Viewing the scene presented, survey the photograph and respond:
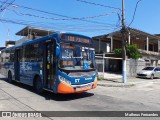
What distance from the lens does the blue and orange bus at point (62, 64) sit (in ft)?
34.2

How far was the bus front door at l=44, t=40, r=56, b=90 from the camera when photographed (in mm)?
10914

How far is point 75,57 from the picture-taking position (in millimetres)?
10898

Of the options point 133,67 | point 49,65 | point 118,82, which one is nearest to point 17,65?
point 49,65

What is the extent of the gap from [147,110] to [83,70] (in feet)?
11.7

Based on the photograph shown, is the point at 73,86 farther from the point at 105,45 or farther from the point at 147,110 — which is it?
the point at 105,45

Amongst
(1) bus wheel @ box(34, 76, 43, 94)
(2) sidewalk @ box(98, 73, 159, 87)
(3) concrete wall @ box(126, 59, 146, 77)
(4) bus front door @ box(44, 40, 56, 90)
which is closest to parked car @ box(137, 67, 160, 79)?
(3) concrete wall @ box(126, 59, 146, 77)

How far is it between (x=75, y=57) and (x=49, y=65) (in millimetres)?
1344

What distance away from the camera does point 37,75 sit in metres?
12.6

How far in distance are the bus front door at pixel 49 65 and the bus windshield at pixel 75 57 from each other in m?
0.59

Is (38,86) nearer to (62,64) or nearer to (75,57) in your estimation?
(62,64)

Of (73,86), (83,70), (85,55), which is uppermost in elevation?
(85,55)

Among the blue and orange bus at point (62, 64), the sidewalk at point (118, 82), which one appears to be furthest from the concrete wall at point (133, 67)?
the blue and orange bus at point (62, 64)

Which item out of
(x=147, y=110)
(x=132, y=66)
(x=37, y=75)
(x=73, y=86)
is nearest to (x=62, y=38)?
(x=73, y=86)

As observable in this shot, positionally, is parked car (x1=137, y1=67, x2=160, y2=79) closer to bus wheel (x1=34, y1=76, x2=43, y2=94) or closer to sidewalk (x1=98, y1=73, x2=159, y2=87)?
sidewalk (x1=98, y1=73, x2=159, y2=87)
